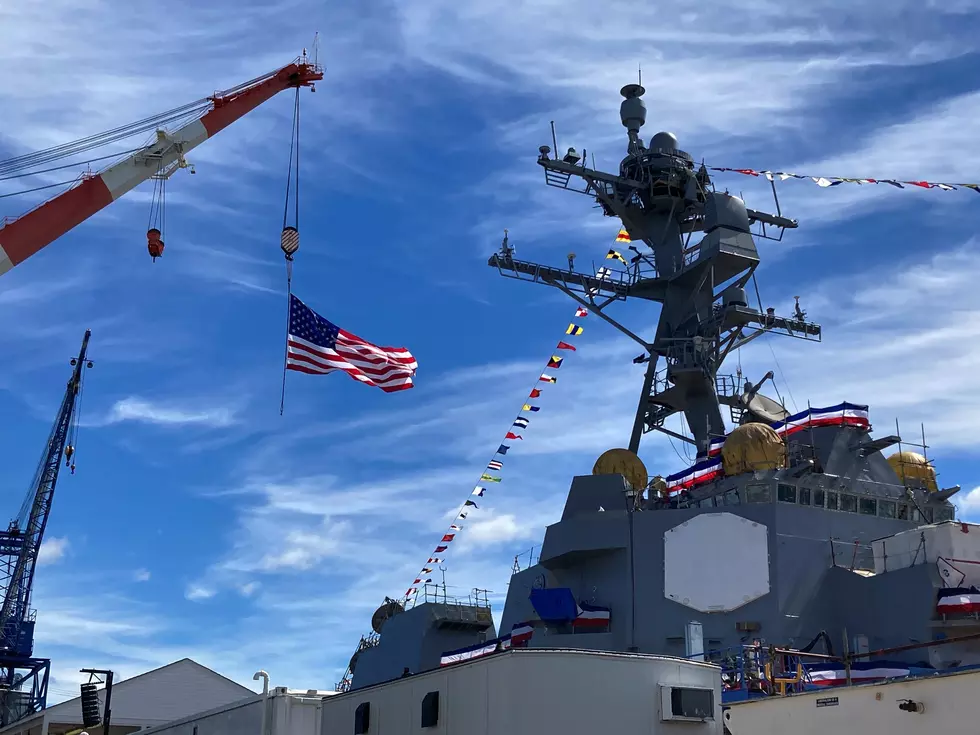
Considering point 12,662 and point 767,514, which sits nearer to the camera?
point 767,514

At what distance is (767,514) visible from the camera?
992 inches

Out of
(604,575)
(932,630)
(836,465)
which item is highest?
(836,465)

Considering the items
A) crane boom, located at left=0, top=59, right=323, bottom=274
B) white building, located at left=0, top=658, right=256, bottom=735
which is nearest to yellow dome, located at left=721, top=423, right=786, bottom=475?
crane boom, located at left=0, top=59, right=323, bottom=274

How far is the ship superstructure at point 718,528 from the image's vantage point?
2391 cm

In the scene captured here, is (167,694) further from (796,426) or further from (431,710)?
(431,710)

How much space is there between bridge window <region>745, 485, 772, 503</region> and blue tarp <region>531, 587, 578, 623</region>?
4860mm

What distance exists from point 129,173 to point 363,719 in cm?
1774

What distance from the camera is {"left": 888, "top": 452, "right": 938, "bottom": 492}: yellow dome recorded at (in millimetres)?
30438

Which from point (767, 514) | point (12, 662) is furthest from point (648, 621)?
point (12, 662)

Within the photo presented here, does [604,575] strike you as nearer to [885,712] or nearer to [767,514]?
[767,514]

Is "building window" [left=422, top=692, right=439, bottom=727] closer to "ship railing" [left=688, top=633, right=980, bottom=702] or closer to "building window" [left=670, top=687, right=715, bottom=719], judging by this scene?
"building window" [left=670, top=687, right=715, bottom=719]

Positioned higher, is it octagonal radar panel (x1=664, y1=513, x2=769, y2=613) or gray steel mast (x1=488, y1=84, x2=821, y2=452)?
gray steel mast (x1=488, y1=84, x2=821, y2=452)

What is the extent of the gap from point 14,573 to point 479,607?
39506 mm

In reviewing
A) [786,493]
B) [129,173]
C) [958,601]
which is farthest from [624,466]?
[129,173]
